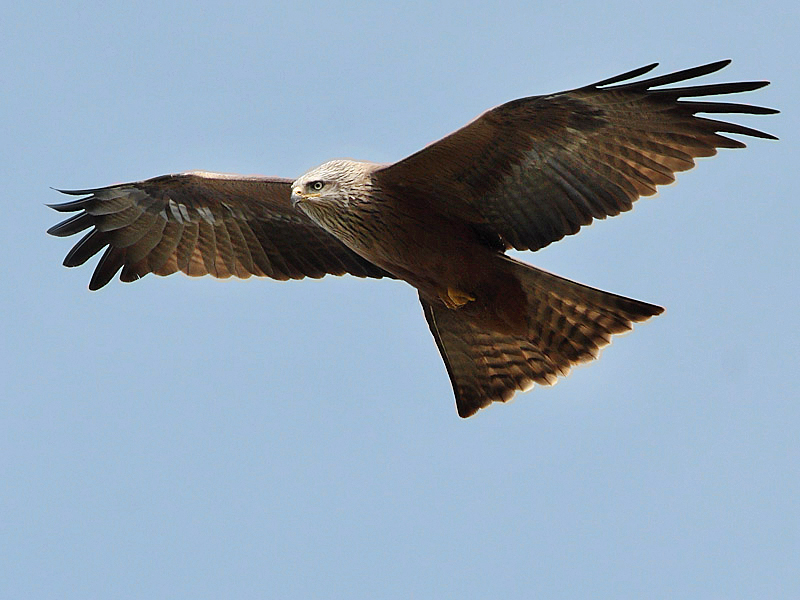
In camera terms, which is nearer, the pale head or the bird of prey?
the bird of prey

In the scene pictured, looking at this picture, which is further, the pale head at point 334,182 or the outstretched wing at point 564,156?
the pale head at point 334,182

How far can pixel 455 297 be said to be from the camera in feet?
29.7

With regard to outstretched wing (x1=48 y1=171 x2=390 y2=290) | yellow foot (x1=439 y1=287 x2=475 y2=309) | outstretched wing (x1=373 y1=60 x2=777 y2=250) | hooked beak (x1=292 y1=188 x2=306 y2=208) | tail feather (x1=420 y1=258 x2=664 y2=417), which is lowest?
tail feather (x1=420 y1=258 x2=664 y2=417)

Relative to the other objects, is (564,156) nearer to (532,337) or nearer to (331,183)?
(532,337)

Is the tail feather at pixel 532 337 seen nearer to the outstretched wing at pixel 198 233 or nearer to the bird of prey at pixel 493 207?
the bird of prey at pixel 493 207

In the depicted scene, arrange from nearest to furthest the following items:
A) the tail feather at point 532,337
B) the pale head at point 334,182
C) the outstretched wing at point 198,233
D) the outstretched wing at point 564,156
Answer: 1. the outstretched wing at point 564,156
2. the pale head at point 334,182
3. the tail feather at point 532,337
4. the outstretched wing at point 198,233

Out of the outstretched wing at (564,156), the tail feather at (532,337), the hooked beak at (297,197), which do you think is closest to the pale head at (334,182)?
the hooked beak at (297,197)

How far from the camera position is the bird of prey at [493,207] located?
826 centimetres

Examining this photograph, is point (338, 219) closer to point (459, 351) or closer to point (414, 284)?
point (414, 284)

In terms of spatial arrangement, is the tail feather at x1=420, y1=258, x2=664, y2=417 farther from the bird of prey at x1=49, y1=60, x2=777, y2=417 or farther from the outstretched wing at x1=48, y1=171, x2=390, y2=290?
the outstretched wing at x1=48, y1=171, x2=390, y2=290

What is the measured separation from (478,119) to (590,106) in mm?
738

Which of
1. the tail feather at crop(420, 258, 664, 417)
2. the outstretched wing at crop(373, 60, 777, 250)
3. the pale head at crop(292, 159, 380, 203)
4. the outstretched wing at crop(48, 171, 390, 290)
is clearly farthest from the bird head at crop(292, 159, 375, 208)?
the tail feather at crop(420, 258, 664, 417)

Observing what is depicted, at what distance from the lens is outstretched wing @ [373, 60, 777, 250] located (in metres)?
8.16

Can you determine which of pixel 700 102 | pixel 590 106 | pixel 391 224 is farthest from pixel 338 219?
pixel 700 102
